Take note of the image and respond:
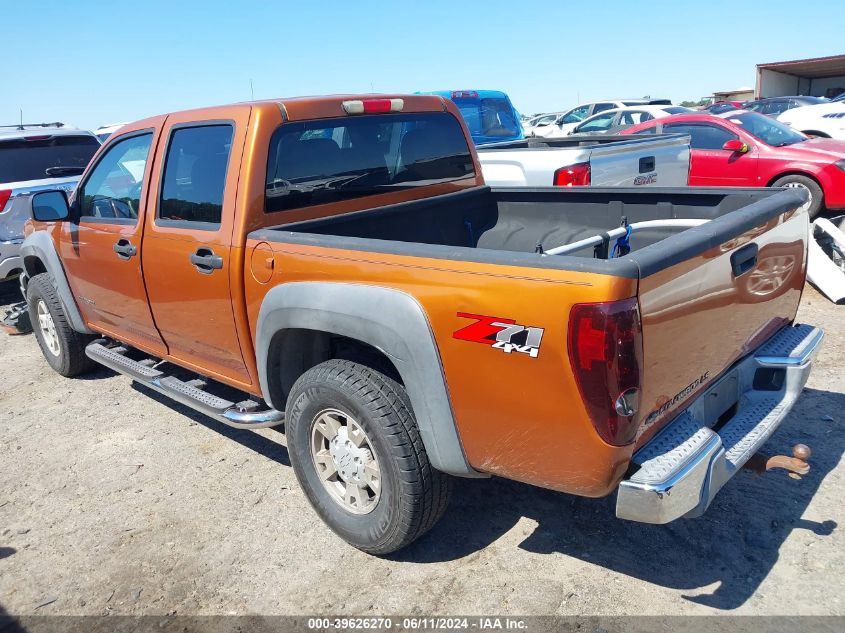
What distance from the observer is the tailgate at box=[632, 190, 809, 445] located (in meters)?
2.25

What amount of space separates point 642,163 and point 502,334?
4.86m

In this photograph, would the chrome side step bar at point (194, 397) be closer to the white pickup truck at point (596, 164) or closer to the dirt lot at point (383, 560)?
the dirt lot at point (383, 560)

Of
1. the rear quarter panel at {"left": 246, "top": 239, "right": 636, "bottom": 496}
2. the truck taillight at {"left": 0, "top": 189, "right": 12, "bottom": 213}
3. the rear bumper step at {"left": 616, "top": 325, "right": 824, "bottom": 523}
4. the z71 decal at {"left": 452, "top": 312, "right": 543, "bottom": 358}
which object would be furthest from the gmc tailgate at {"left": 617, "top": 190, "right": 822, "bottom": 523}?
the truck taillight at {"left": 0, "top": 189, "right": 12, "bottom": 213}

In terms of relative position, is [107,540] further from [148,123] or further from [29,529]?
[148,123]

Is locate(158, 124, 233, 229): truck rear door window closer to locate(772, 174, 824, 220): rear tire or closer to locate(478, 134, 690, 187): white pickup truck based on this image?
locate(478, 134, 690, 187): white pickup truck

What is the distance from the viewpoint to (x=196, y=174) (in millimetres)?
3609

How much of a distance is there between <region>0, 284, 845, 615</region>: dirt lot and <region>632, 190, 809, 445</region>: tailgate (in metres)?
0.66

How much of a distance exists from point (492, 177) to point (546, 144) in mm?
1725

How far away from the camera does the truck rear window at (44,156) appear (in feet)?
24.1

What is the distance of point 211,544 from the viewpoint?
3301mm

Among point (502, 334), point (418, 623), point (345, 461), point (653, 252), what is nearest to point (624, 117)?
point (345, 461)

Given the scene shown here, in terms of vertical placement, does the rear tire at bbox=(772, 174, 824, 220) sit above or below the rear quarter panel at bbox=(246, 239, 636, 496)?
below

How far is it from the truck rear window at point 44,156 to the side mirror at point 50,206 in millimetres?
3544

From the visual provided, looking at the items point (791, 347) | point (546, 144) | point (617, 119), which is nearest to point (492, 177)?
point (546, 144)
